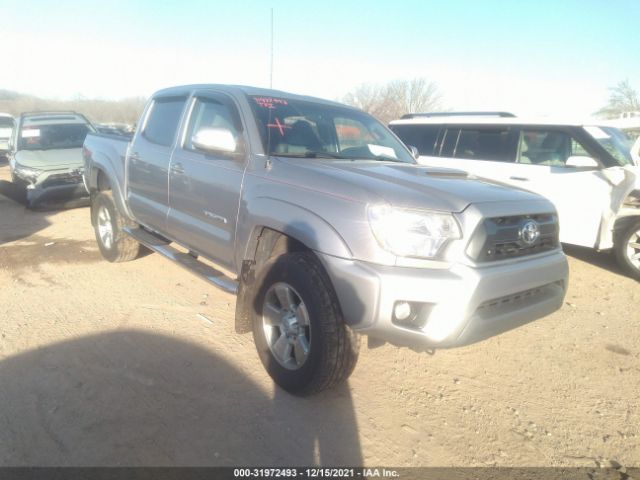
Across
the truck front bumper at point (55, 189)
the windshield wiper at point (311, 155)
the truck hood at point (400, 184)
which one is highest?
the windshield wiper at point (311, 155)

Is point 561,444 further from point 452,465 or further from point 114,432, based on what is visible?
point 114,432

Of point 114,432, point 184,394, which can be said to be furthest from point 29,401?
point 184,394

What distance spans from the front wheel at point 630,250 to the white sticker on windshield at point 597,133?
1139 mm

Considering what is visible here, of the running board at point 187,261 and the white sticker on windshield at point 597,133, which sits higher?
the white sticker on windshield at point 597,133

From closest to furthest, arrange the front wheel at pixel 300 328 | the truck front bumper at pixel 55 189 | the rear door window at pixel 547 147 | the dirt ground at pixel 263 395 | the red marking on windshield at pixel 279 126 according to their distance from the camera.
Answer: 1. the dirt ground at pixel 263 395
2. the front wheel at pixel 300 328
3. the red marking on windshield at pixel 279 126
4. the rear door window at pixel 547 147
5. the truck front bumper at pixel 55 189

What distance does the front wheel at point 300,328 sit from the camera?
98.2 inches

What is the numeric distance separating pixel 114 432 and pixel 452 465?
1821 millimetres

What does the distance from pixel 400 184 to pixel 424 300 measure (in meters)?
0.71

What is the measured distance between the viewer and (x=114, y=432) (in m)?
2.39

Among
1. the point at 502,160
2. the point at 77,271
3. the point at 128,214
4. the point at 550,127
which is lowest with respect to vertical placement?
the point at 77,271

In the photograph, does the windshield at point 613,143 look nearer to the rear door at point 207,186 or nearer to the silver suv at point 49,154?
the rear door at point 207,186

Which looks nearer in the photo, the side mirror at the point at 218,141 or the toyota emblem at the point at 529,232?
the toyota emblem at the point at 529,232

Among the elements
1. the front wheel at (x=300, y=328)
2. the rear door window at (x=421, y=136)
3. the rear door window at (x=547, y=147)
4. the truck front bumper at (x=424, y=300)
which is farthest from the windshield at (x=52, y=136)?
the truck front bumper at (x=424, y=300)

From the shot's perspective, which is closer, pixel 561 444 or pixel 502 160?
pixel 561 444
